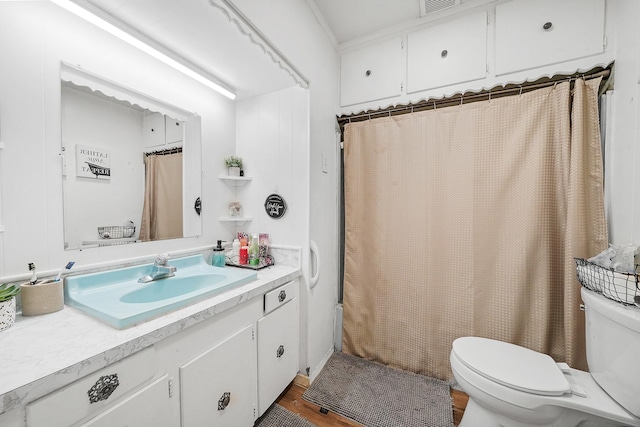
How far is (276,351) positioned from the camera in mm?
1374

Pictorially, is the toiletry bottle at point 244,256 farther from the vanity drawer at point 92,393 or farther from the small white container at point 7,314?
the small white container at point 7,314

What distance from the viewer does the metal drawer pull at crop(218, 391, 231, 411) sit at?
1030 mm

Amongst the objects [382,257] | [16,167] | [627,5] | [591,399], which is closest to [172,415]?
[16,167]

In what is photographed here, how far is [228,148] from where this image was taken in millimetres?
1831

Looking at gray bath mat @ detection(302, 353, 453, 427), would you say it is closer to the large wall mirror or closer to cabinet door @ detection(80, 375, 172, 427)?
cabinet door @ detection(80, 375, 172, 427)

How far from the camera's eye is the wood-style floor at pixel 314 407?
1370mm

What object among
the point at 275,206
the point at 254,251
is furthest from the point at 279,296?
the point at 275,206

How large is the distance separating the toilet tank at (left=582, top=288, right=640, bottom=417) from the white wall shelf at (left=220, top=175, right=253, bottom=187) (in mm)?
2063

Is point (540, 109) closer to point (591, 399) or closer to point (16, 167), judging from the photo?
point (591, 399)

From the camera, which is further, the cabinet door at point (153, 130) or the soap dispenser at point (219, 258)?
the soap dispenser at point (219, 258)

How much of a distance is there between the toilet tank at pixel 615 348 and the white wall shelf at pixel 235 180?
2063 mm

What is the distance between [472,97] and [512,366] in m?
1.63

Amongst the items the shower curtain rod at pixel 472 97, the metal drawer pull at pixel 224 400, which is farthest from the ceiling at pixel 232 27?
the metal drawer pull at pixel 224 400

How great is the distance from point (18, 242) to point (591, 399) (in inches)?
95.8
